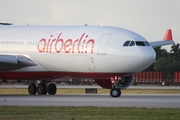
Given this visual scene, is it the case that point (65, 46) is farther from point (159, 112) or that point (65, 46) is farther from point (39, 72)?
point (159, 112)

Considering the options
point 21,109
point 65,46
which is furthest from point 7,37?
point 21,109

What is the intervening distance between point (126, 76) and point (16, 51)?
9.30 metres

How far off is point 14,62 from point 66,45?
4.22 m

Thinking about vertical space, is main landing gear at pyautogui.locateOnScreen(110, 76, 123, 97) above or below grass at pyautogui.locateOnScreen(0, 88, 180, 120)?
above

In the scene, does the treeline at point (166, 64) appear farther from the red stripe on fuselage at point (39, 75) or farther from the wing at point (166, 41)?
the red stripe on fuselage at point (39, 75)

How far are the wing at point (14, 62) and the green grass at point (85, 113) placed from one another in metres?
15.9

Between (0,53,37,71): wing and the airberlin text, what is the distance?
4.48 feet

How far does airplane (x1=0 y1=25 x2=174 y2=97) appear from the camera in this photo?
48.5 m

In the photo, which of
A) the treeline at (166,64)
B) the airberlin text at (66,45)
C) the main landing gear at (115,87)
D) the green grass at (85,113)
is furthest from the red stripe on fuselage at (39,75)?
the treeline at (166,64)

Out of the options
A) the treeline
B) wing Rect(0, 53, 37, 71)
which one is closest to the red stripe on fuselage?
wing Rect(0, 53, 37, 71)

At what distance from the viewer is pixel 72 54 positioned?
50875mm

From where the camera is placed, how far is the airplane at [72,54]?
159 feet

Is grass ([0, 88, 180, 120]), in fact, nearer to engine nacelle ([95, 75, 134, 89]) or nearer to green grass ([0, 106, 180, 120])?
green grass ([0, 106, 180, 120])

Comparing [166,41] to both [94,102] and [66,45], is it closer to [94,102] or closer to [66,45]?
[66,45]
